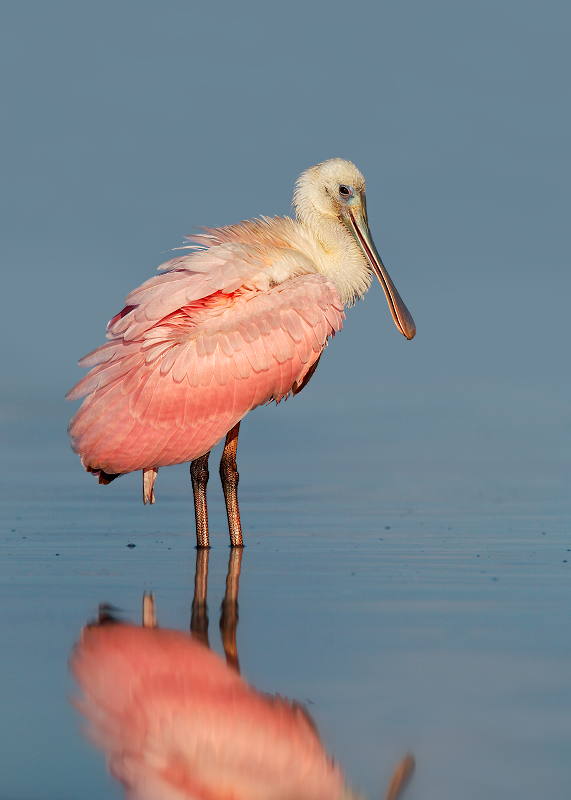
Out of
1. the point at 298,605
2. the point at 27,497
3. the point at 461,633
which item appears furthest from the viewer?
the point at 27,497

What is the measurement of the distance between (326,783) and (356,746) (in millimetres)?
263

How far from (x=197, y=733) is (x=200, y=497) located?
19.5 ft

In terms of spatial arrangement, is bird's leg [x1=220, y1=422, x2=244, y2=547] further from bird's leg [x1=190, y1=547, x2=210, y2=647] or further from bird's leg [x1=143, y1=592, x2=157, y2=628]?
bird's leg [x1=143, y1=592, x2=157, y2=628]

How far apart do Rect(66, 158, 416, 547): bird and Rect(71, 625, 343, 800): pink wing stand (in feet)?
12.8

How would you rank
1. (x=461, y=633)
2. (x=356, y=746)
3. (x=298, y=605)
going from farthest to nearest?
(x=298, y=605) < (x=461, y=633) < (x=356, y=746)

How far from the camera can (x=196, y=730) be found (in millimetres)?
3484

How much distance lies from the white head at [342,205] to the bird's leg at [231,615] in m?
3.90

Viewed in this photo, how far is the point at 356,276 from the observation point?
10.0 m

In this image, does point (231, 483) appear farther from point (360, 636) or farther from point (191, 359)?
point (360, 636)

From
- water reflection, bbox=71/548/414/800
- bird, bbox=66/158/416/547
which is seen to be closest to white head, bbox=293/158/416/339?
bird, bbox=66/158/416/547

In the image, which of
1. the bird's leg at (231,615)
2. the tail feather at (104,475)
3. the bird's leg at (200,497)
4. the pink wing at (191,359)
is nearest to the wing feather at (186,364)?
the pink wing at (191,359)

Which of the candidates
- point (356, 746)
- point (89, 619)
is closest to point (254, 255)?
point (89, 619)

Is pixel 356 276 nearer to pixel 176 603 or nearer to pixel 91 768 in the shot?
pixel 176 603

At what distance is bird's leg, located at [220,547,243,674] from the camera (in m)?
4.47
